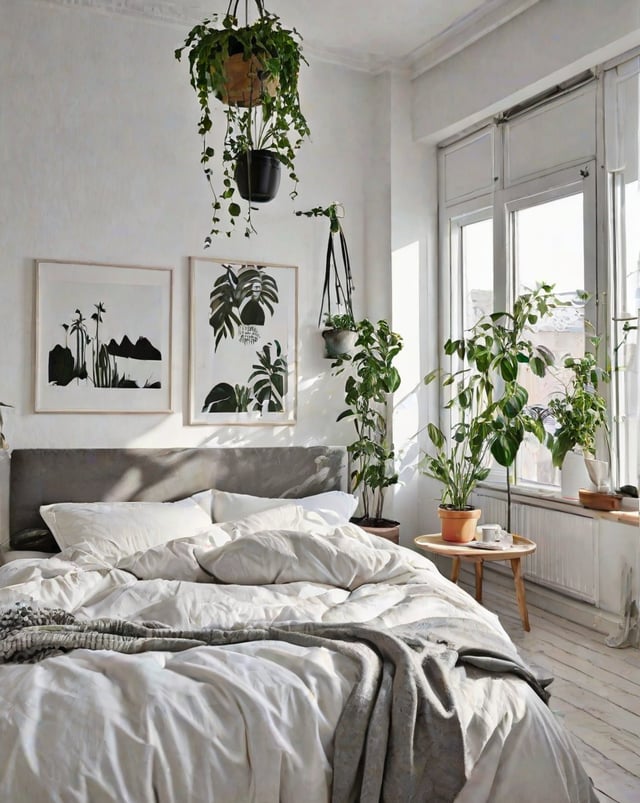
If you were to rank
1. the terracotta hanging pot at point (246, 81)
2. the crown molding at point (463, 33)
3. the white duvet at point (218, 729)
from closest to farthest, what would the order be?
the white duvet at point (218, 729) < the terracotta hanging pot at point (246, 81) < the crown molding at point (463, 33)

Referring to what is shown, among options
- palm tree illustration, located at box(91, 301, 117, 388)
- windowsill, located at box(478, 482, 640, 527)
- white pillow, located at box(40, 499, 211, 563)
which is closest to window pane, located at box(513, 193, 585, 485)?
windowsill, located at box(478, 482, 640, 527)

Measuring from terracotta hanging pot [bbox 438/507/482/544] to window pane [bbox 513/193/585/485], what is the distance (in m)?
0.55

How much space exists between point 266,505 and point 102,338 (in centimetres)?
127

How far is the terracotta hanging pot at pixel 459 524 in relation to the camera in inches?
158

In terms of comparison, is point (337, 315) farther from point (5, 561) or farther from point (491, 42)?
point (5, 561)

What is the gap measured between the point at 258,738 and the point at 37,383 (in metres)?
2.80

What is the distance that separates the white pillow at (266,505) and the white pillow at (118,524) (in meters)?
0.18

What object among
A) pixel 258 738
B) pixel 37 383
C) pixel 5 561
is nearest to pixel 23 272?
pixel 37 383

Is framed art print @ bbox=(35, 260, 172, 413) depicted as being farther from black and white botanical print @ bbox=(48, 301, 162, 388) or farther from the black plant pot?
the black plant pot

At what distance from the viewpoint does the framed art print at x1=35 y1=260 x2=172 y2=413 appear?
161 inches

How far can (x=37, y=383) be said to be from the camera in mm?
4066

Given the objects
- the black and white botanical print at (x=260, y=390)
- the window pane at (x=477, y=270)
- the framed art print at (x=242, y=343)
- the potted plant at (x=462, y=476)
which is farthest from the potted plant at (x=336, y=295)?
the window pane at (x=477, y=270)

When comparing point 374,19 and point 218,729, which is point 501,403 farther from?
point 218,729

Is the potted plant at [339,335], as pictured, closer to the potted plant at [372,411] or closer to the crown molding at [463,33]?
the potted plant at [372,411]
